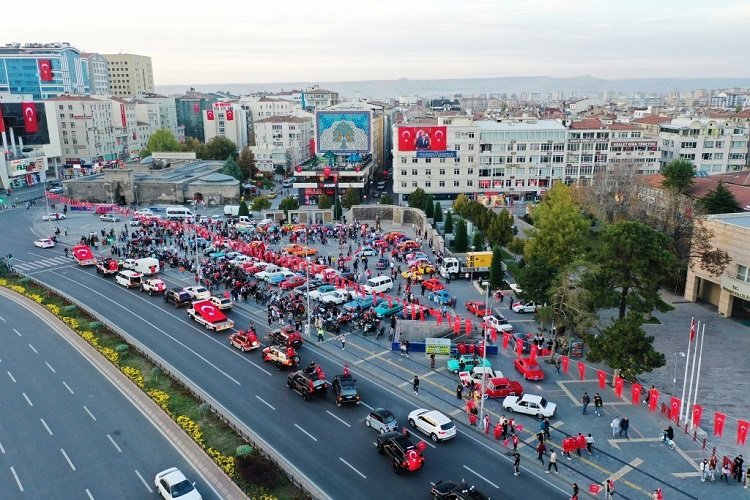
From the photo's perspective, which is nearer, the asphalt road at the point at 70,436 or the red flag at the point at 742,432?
the asphalt road at the point at 70,436

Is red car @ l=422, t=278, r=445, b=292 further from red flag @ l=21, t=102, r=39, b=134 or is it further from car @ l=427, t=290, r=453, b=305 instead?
red flag @ l=21, t=102, r=39, b=134

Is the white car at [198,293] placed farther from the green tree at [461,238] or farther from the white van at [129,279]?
the green tree at [461,238]

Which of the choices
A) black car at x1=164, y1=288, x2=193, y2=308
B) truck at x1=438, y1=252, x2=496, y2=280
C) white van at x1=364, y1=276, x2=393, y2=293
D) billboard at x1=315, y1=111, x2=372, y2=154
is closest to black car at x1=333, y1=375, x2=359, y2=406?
white van at x1=364, y1=276, x2=393, y2=293

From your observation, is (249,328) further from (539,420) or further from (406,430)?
(539,420)

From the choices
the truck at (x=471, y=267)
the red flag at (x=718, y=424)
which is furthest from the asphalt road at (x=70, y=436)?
the truck at (x=471, y=267)

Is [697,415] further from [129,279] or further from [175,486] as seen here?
[129,279]

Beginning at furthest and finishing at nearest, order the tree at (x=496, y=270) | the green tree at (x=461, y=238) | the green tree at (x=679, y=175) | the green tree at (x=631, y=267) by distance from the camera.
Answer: the green tree at (x=461, y=238) → the green tree at (x=679, y=175) → the tree at (x=496, y=270) → the green tree at (x=631, y=267)
